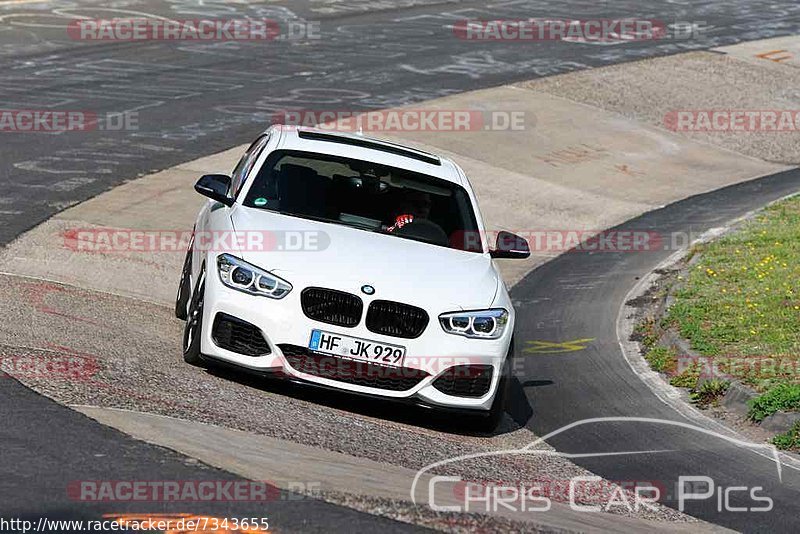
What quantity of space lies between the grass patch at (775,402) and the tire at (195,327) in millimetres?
4051

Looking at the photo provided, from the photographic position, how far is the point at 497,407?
332 inches

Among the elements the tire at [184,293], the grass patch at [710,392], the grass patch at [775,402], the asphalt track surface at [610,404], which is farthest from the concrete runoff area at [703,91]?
the tire at [184,293]

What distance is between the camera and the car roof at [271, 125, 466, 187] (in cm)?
973

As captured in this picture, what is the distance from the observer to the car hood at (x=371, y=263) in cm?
803

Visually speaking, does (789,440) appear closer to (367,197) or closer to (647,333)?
(647,333)

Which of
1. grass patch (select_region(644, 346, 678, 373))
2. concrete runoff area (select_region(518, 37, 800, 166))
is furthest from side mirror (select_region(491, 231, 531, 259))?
concrete runoff area (select_region(518, 37, 800, 166))

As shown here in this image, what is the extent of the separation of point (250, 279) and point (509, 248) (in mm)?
2184

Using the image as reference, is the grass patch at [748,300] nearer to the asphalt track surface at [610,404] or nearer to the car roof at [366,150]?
the asphalt track surface at [610,404]

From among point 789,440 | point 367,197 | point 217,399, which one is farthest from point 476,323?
point 789,440

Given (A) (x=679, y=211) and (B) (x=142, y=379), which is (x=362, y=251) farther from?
(A) (x=679, y=211)

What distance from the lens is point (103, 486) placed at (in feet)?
18.9

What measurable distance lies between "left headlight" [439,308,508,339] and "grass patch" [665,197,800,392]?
2.50 meters

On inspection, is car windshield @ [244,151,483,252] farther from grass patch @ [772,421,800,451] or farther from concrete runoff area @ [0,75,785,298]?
grass patch @ [772,421,800,451]

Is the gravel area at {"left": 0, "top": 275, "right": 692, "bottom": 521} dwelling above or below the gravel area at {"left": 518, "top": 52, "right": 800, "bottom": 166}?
above
